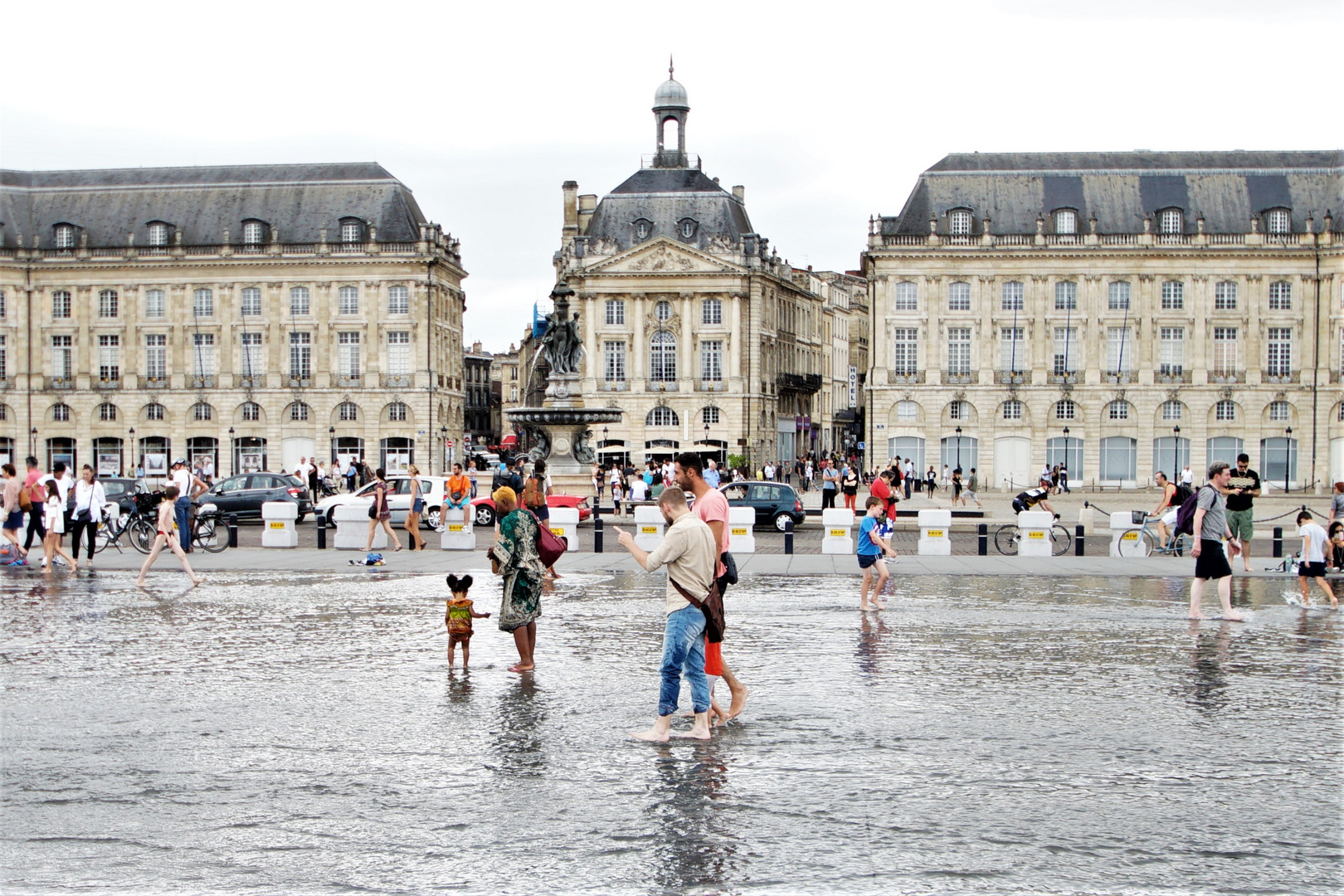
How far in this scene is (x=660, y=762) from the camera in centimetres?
938

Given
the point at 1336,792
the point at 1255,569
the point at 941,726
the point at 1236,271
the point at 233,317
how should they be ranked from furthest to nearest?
the point at 233,317 → the point at 1236,271 → the point at 1255,569 → the point at 941,726 → the point at 1336,792

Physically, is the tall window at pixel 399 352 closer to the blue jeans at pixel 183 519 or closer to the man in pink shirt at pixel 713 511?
the blue jeans at pixel 183 519

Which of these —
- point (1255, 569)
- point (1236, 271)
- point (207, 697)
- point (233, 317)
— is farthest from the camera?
point (233, 317)

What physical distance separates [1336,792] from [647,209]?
250 feet

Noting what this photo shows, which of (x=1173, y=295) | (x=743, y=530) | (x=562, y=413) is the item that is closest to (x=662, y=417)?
(x=1173, y=295)

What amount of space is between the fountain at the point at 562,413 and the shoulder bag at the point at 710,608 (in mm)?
30953

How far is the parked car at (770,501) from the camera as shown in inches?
1431

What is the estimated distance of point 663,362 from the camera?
81875mm

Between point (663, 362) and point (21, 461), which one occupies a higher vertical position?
point (663, 362)

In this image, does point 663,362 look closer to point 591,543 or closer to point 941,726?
point 591,543

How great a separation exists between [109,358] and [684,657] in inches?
3045

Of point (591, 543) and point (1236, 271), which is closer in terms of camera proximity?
point (591, 543)

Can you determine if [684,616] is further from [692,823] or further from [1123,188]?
[1123,188]

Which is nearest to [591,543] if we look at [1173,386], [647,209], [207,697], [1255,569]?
[1255,569]
